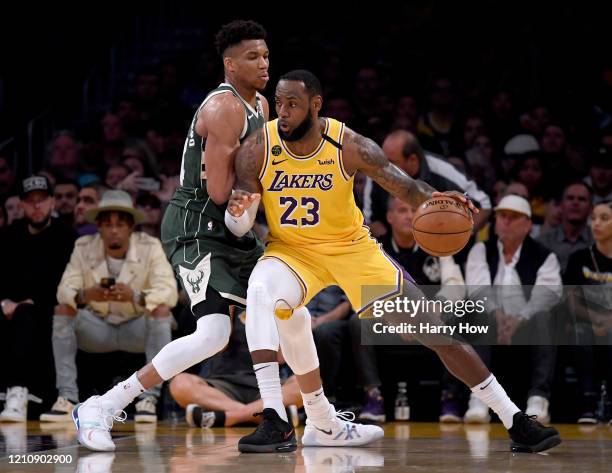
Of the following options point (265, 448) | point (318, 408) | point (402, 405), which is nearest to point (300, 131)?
point (318, 408)

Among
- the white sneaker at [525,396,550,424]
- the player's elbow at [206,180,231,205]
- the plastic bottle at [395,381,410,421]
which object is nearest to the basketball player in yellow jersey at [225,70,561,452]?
the player's elbow at [206,180,231,205]

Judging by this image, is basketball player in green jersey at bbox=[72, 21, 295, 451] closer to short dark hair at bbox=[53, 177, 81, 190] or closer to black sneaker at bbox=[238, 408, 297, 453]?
black sneaker at bbox=[238, 408, 297, 453]

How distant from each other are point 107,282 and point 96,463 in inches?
128

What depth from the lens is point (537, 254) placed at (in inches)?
307

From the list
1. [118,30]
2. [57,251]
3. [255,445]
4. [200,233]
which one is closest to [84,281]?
[57,251]

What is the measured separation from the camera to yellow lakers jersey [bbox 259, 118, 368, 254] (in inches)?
202

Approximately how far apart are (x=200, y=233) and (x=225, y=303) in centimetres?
37

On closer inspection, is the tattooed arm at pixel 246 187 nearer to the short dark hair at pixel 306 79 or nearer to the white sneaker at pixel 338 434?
the short dark hair at pixel 306 79

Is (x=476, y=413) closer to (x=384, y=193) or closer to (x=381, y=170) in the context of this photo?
(x=384, y=193)

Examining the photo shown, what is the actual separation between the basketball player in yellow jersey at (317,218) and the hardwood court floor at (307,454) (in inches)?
14.3

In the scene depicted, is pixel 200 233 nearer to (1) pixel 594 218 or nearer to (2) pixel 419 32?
(1) pixel 594 218

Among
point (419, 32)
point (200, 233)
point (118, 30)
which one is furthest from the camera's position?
point (118, 30)

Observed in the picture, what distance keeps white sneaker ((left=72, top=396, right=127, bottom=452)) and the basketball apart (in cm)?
171

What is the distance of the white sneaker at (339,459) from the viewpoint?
4.34 metres
